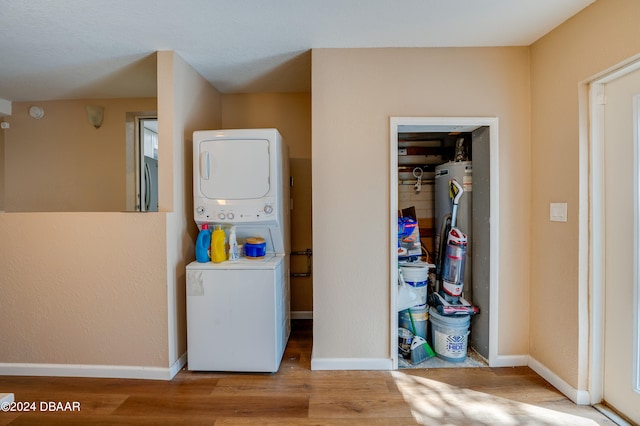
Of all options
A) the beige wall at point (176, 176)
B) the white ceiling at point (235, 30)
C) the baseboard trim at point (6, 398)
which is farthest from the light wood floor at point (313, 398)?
the white ceiling at point (235, 30)

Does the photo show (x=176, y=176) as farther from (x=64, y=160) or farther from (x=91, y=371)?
(x=64, y=160)

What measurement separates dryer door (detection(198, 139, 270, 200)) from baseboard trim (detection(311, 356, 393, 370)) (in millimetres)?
1321

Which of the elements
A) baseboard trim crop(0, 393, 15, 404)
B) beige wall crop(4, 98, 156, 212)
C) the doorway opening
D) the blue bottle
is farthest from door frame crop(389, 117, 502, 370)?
beige wall crop(4, 98, 156, 212)

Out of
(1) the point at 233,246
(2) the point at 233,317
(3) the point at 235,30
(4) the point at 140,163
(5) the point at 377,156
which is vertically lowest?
(2) the point at 233,317

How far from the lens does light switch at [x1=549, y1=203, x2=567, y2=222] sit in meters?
1.88

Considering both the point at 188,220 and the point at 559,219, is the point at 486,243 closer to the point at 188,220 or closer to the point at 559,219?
the point at 559,219

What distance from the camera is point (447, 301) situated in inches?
94.4

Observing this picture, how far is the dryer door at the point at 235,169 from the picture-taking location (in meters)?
2.19

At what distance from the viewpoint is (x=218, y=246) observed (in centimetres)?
222

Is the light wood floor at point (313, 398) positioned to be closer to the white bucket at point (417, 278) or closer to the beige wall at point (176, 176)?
the beige wall at point (176, 176)

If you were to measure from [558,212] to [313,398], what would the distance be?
199 cm

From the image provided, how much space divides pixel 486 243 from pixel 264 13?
7.19ft

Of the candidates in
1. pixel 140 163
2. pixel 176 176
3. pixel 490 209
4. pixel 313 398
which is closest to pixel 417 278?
pixel 490 209

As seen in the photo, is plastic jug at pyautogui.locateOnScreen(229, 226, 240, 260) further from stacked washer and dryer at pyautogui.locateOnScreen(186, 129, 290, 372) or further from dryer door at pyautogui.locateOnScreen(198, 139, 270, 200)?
dryer door at pyautogui.locateOnScreen(198, 139, 270, 200)
